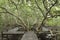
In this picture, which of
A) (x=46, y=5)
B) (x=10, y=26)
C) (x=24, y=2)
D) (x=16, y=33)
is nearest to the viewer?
(x=46, y=5)

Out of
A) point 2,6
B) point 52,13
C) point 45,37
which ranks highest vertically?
point 2,6

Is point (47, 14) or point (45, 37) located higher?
point (47, 14)

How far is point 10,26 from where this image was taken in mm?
7898

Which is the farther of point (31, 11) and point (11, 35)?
point (11, 35)

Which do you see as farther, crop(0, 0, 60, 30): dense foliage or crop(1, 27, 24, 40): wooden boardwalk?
crop(1, 27, 24, 40): wooden boardwalk

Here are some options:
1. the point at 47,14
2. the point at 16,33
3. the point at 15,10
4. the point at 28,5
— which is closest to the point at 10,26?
the point at 16,33

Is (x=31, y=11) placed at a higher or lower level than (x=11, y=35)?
higher

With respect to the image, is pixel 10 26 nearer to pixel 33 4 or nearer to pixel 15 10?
pixel 15 10

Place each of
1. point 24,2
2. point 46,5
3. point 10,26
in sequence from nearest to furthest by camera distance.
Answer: point 46,5
point 24,2
point 10,26

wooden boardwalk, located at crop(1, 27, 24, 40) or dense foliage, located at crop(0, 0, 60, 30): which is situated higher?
dense foliage, located at crop(0, 0, 60, 30)

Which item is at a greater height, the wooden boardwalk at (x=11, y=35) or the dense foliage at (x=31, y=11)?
the dense foliage at (x=31, y=11)

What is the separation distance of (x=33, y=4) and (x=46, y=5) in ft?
1.77

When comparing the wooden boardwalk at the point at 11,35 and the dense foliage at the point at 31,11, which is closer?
the dense foliage at the point at 31,11

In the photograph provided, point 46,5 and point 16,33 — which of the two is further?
point 16,33
